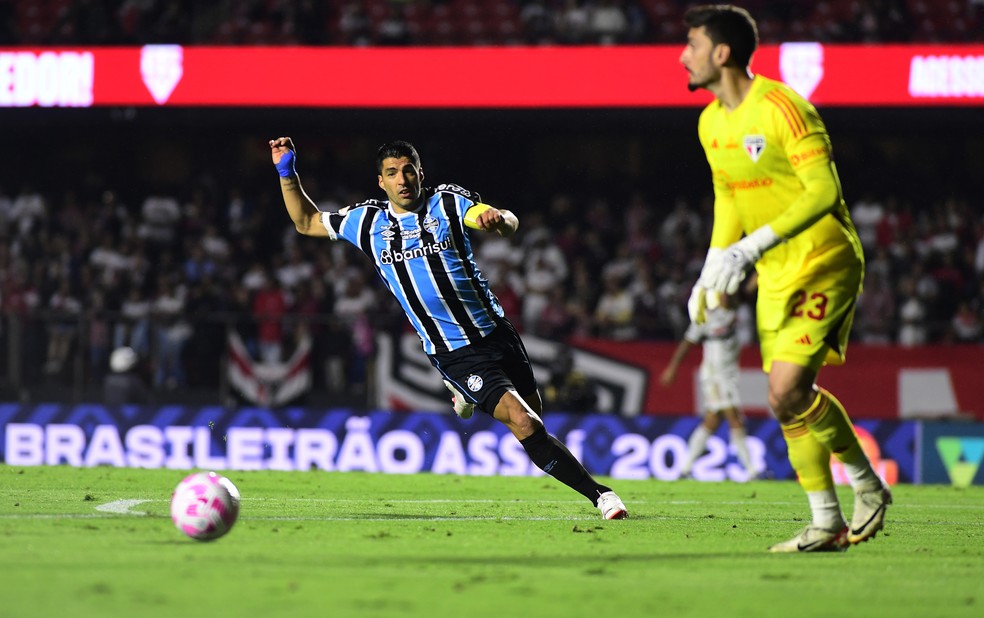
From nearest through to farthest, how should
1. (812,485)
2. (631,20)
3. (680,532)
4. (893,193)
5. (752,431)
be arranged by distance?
(812,485)
(680,532)
(752,431)
(631,20)
(893,193)

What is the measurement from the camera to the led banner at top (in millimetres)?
18031

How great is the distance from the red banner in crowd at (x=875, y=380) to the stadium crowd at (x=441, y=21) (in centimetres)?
459

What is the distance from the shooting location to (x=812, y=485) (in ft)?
21.2

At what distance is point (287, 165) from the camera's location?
8.34m

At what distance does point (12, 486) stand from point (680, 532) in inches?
185

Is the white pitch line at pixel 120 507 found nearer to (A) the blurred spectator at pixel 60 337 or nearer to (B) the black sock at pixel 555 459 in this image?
(B) the black sock at pixel 555 459

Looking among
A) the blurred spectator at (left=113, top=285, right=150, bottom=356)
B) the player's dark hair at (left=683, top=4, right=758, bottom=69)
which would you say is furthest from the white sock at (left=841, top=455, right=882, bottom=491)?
the blurred spectator at (left=113, top=285, right=150, bottom=356)

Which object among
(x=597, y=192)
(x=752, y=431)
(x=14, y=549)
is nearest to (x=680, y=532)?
(x=14, y=549)

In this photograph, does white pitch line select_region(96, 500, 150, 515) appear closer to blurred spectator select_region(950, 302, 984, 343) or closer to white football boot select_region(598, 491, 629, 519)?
white football boot select_region(598, 491, 629, 519)

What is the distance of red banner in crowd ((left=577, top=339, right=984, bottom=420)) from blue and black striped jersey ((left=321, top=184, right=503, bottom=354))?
7.51m

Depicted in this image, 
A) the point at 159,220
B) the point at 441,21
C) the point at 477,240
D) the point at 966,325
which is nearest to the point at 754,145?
the point at 966,325

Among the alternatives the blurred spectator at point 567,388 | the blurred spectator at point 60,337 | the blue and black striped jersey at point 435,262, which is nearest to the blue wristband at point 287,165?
the blue and black striped jersey at point 435,262

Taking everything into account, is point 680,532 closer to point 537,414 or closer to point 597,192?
point 537,414

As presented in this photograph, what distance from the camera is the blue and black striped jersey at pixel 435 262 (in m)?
8.05
